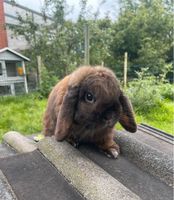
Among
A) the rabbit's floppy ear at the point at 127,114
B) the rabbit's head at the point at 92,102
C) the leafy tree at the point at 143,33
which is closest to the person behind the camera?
the rabbit's head at the point at 92,102

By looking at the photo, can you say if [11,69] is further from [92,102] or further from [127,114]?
[92,102]

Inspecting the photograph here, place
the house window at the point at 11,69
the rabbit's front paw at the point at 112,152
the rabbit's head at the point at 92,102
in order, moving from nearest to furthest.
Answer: the rabbit's head at the point at 92,102, the rabbit's front paw at the point at 112,152, the house window at the point at 11,69

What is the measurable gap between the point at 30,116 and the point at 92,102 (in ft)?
11.6

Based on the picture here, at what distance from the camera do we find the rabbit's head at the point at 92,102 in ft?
4.58

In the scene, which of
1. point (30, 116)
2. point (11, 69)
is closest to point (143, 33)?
point (11, 69)

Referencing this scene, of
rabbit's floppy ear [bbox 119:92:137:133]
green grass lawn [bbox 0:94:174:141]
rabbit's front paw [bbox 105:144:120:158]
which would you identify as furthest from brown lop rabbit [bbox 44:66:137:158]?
green grass lawn [bbox 0:94:174:141]

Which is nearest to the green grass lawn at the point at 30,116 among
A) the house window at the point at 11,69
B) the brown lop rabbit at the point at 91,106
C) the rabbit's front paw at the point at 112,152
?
the house window at the point at 11,69

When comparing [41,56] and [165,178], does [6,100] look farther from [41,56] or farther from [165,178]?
[165,178]

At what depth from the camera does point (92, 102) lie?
1407 mm

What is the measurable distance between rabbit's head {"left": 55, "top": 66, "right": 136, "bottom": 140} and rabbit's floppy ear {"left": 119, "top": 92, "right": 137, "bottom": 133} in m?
0.02

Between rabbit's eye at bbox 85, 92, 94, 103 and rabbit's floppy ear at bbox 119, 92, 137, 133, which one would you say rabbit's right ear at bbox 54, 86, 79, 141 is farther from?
rabbit's floppy ear at bbox 119, 92, 137, 133

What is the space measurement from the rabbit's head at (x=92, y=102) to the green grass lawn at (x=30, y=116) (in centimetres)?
254

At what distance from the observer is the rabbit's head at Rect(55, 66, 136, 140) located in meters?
1.40

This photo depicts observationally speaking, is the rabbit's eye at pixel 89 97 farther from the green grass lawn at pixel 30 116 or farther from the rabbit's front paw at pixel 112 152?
the green grass lawn at pixel 30 116
